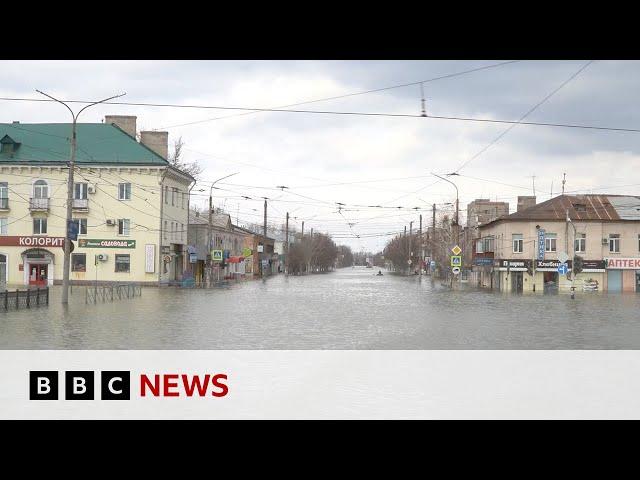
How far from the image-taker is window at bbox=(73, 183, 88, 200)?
49.2 meters

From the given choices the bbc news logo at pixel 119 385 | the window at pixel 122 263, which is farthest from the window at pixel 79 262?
the bbc news logo at pixel 119 385

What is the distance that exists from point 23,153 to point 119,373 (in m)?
39.2

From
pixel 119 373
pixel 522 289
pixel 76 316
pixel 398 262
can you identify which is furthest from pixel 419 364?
pixel 398 262

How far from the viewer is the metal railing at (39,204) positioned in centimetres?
4767

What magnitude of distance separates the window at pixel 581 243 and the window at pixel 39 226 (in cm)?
4236

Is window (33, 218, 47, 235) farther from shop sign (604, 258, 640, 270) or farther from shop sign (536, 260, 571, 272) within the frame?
shop sign (604, 258, 640, 270)

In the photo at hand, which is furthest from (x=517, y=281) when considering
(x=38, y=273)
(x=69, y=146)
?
(x=38, y=273)

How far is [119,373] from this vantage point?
12.7 m

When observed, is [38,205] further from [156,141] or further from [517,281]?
[517,281]

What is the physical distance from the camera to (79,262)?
5166 centimetres

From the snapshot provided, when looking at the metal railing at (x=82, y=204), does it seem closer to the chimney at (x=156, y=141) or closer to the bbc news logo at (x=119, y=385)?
the chimney at (x=156, y=141)

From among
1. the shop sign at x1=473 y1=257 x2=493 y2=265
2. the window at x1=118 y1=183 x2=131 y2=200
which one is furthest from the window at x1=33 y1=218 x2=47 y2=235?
the shop sign at x1=473 y1=257 x2=493 y2=265

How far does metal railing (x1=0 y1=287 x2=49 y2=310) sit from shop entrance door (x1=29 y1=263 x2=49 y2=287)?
821 inches
